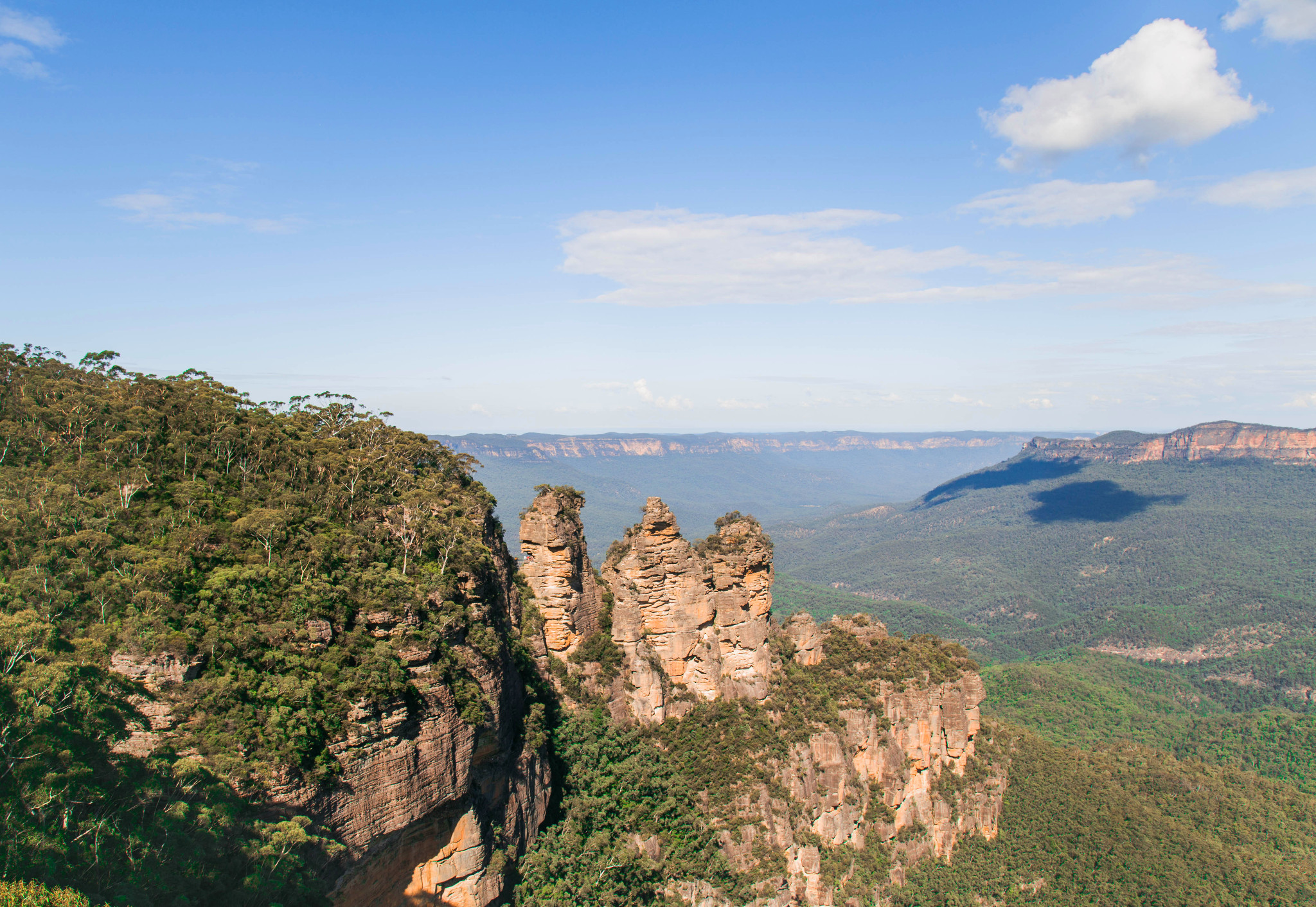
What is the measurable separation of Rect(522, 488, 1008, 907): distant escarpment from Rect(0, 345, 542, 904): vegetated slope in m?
9.52

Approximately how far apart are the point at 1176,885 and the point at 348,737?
57398mm

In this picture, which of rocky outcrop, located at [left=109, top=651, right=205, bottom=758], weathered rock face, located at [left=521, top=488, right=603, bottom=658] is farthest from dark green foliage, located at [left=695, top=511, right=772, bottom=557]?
rocky outcrop, located at [left=109, top=651, right=205, bottom=758]

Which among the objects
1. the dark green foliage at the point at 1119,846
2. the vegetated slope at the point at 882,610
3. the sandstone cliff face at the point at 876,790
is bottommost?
the vegetated slope at the point at 882,610

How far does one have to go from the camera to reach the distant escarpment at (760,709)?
37125mm

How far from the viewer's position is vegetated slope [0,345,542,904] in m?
14.8

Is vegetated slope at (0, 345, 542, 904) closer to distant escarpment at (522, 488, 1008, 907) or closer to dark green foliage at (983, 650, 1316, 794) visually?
distant escarpment at (522, 488, 1008, 907)

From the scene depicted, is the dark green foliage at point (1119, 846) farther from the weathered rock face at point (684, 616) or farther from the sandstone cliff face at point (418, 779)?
the sandstone cliff face at point (418, 779)

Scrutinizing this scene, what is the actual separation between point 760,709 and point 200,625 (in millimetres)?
31620

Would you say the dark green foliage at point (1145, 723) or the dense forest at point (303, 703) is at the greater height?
the dense forest at point (303, 703)

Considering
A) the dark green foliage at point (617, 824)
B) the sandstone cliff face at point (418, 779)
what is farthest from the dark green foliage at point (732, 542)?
the sandstone cliff face at point (418, 779)

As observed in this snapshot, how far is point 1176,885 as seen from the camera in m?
45.1

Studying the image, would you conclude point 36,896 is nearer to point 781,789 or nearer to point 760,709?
point 781,789

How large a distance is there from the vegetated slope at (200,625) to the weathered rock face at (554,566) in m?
5.48

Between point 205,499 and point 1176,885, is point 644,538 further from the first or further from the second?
point 1176,885
